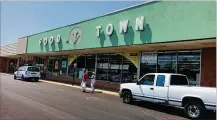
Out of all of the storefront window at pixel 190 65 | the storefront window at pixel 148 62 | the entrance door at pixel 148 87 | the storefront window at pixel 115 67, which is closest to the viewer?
the entrance door at pixel 148 87

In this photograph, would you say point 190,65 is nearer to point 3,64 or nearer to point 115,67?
point 115,67

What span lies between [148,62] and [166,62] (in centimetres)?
189

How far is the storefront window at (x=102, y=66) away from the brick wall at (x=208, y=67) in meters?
10.5

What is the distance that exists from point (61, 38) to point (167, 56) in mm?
14236

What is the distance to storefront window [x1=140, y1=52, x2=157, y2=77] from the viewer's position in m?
20.4

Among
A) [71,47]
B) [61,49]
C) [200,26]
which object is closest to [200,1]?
[200,26]

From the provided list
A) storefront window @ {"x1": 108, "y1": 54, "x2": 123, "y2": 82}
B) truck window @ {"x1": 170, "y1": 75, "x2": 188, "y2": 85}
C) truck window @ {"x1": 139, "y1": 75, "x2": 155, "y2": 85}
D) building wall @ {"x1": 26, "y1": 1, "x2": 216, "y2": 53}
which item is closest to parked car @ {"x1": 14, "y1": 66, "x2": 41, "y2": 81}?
building wall @ {"x1": 26, "y1": 1, "x2": 216, "y2": 53}

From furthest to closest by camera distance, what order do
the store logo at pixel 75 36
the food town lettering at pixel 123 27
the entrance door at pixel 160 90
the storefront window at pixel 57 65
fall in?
the storefront window at pixel 57 65 < the store logo at pixel 75 36 < the food town lettering at pixel 123 27 < the entrance door at pixel 160 90

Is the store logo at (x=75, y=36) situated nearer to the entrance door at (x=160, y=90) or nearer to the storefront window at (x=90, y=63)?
the storefront window at (x=90, y=63)

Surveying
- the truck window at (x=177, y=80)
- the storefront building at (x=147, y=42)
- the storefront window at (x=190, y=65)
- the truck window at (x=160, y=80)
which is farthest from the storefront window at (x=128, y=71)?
the truck window at (x=160, y=80)

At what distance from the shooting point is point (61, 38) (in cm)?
3005

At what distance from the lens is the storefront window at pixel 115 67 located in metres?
24.0

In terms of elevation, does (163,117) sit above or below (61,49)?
below

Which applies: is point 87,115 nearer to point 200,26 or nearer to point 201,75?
point 200,26
